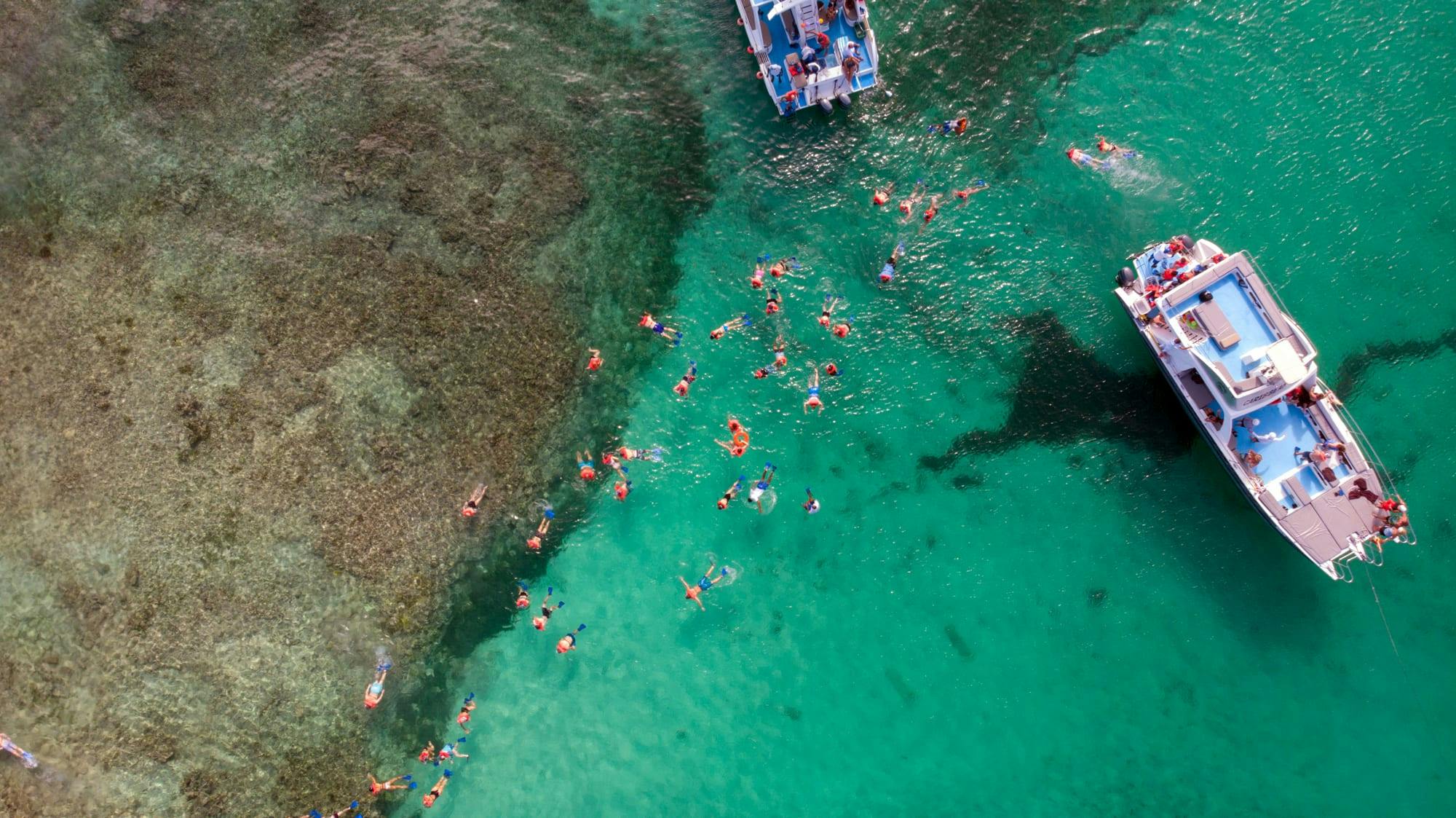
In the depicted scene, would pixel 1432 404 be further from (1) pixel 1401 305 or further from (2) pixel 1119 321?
(2) pixel 1119 321

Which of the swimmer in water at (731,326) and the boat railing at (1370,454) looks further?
the swimmer in water at (731,326)

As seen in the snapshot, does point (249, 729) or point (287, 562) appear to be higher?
point (287, 562)

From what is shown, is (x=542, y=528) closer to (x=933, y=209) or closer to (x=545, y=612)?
(x=545, y=612)

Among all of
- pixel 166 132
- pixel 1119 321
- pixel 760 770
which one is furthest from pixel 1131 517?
pixel 166 132

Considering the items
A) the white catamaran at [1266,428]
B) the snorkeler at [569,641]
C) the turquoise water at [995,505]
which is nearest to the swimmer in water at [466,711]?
the turquoise water at [995,505]

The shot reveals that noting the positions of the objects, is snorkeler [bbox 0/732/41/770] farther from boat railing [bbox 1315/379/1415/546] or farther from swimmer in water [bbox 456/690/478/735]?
boat railing [bbox 1315/379/1415/546]

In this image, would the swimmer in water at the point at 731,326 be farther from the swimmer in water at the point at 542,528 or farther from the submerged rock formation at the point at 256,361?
the swimmer in water at the point at 542,528

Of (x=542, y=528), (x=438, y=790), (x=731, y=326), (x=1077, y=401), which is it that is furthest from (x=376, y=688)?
(x=1077, y=401)
